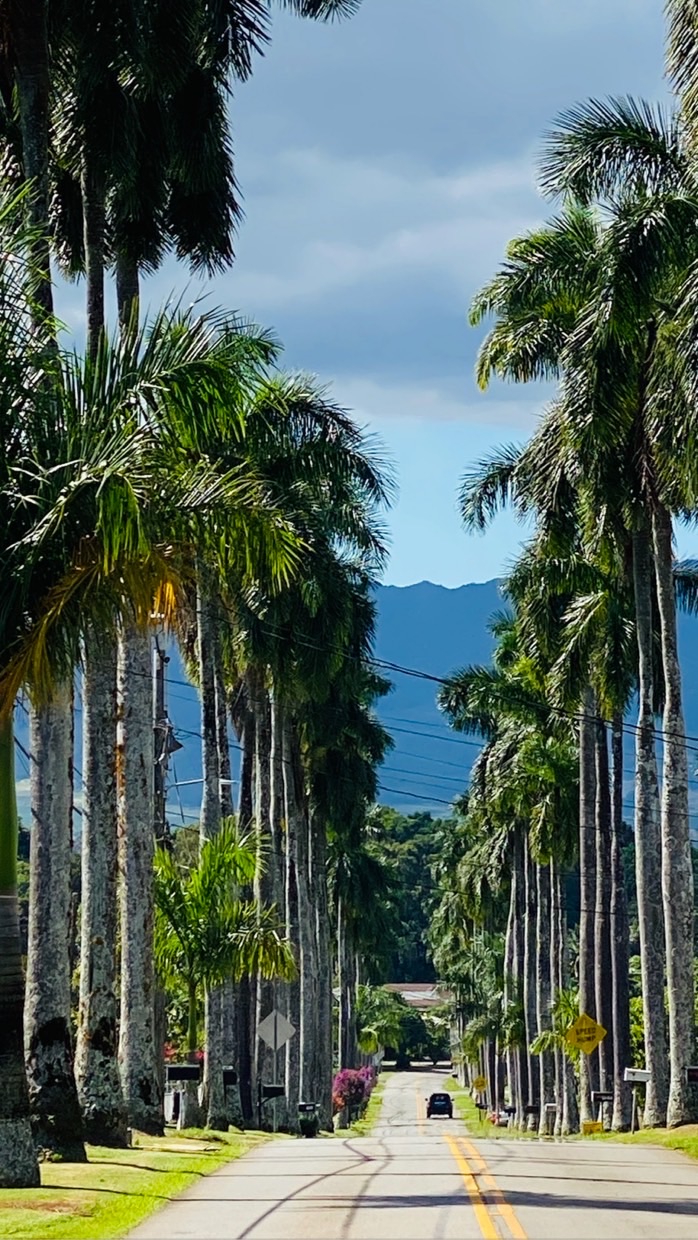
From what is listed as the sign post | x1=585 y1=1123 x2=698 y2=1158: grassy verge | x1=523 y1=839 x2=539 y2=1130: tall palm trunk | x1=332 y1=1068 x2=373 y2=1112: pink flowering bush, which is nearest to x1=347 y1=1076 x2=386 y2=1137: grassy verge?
x1=332 y1=1068 x2=373 y2=1112: pink flowering bush

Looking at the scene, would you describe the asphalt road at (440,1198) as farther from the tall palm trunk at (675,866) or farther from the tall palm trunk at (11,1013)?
the tall palm trunk at (675,866)

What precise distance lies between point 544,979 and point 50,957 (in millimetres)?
46621

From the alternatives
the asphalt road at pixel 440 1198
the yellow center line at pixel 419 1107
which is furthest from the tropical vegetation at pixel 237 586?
the yellow center line at pixel 419 1107

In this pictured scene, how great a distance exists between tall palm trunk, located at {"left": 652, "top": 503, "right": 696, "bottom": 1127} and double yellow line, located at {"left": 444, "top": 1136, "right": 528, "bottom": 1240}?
7.76 meters

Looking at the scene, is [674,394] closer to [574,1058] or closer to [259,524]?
[259,524]

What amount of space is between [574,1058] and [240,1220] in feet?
146

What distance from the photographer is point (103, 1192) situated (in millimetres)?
16969

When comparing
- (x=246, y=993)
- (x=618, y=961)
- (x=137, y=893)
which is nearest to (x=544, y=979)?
(x=246, y=993)

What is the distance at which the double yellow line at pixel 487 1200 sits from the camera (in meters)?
14.0

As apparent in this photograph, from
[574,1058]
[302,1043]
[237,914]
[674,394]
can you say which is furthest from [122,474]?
[574,1058]

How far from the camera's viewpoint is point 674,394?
24969 mm

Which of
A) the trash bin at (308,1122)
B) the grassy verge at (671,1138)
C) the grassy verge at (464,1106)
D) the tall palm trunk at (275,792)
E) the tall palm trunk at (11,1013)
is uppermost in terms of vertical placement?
the tall palm trunk at (275,792)

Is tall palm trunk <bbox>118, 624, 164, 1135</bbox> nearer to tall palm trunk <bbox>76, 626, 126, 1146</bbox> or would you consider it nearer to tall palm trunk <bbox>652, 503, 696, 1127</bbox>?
tall palm trunk <bbox>76, 626, 126, 1146</bbox>

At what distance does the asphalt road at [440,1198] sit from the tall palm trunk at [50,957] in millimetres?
1976
